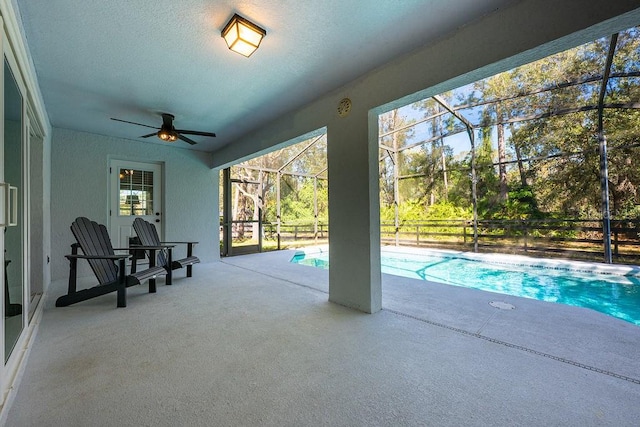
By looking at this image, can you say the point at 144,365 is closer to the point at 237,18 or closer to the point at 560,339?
the point at 237,18

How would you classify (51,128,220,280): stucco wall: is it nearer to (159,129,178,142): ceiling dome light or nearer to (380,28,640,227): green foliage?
(159,129,178,142): ceiling dome light

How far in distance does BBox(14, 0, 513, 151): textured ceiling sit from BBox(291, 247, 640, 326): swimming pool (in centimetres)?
426

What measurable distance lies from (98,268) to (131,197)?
233 centimetres

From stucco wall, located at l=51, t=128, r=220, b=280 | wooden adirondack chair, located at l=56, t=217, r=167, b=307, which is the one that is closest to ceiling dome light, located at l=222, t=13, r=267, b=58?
wooden adirondack chair, located at l=56, t=217, r=167, b=307

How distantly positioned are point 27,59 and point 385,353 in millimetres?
3708

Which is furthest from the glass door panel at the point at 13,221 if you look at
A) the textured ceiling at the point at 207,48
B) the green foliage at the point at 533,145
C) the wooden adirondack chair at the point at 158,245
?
the green foliage at the point at 533,145

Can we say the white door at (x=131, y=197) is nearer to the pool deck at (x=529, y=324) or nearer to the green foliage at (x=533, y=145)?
the pool deck at (x=529, y=324)

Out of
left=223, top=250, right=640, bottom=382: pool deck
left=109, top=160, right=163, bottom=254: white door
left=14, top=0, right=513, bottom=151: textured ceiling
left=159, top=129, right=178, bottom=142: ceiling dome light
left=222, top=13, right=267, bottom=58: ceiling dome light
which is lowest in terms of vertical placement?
left=223, top=250, right=640, bottom=382: pool deck

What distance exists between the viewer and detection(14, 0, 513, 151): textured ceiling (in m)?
1.80

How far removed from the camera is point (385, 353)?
6.19ft

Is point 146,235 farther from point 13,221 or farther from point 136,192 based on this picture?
point 13,221

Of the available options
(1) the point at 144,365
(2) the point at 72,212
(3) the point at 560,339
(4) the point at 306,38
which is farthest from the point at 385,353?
(2) the point at 72,212

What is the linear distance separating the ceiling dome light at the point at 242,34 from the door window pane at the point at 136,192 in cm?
403

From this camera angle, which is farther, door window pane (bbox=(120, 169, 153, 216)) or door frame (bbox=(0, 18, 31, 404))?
door window pane (bbox=(120, 169, 153, 216))
